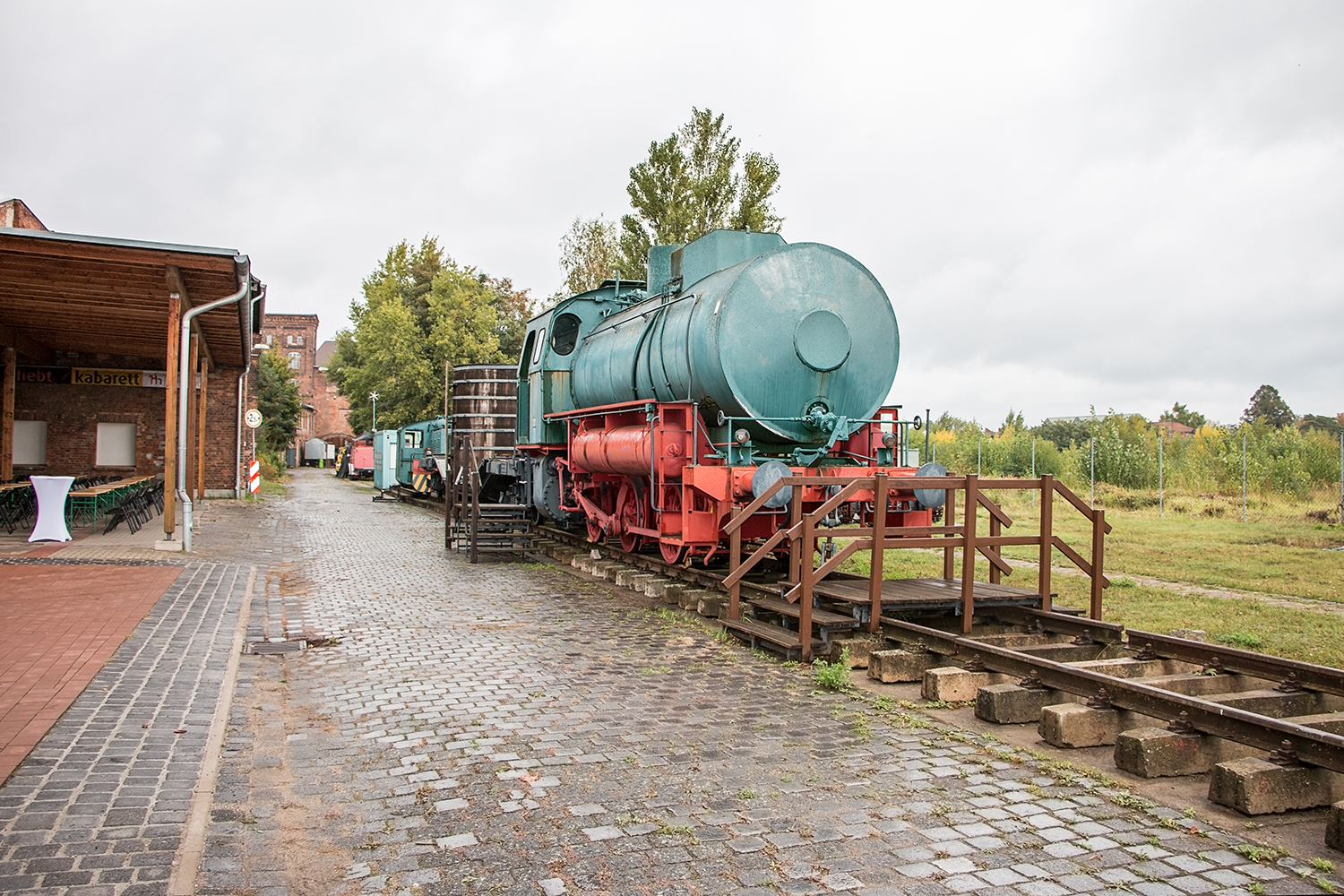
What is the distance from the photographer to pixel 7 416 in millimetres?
17781

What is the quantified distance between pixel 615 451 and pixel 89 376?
17.2 m

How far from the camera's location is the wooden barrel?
18734 mm

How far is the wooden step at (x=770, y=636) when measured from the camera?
258 inches

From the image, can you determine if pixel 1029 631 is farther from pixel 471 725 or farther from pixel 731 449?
pixel 471 725

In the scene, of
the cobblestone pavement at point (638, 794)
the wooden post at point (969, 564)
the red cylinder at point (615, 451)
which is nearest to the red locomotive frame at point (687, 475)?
the red cylinder at point (615, 451)

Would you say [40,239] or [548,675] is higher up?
[40,239]

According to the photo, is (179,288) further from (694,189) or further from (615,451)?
(694,189)

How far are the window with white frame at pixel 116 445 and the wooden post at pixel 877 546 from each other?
816 inches

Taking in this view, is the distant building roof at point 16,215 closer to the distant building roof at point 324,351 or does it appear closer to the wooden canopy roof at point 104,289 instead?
the wooden canopy roof at point 104,289

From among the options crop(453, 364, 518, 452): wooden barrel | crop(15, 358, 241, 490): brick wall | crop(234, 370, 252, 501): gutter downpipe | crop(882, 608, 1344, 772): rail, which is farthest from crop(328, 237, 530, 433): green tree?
crop(882, 608, 1344, 772): rail

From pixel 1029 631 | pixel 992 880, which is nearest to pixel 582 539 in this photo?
pixel 1029 631

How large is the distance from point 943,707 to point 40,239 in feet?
39.0

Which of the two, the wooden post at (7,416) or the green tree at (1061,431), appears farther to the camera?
the green tree at (1061,431)

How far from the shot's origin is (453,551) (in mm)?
14305
